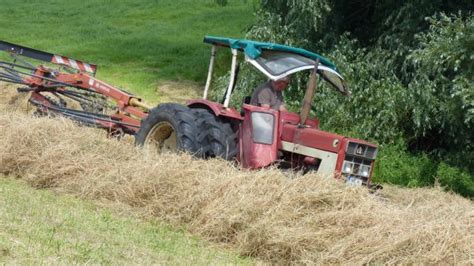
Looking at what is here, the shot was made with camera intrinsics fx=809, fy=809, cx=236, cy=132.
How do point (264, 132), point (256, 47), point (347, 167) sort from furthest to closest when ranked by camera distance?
point (256, 47) < point (264, 132) < point (347, 167)

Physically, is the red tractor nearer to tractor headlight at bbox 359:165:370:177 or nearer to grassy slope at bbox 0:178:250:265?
tractor headlight at bbox 359:165:370:177

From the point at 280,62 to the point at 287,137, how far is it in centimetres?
94

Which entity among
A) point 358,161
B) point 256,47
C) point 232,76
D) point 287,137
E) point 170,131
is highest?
point 256,47

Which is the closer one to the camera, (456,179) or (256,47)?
(256,47)

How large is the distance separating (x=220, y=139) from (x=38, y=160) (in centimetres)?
216

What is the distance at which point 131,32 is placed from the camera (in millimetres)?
29812

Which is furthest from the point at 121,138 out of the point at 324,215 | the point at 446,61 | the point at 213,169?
the point at 446,61

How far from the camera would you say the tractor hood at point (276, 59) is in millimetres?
9742

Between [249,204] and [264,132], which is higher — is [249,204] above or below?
below

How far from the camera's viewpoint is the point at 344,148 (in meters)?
9.34

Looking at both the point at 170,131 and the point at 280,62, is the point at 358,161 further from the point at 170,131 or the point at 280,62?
the point at 170,131

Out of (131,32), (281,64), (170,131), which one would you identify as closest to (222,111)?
(170,131)

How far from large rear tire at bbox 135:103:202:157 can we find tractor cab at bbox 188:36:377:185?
414 millimetres

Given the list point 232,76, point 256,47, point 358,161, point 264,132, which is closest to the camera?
point 358,161
